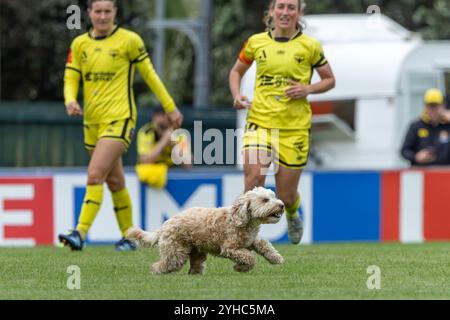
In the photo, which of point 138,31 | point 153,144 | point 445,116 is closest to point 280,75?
point 153,144

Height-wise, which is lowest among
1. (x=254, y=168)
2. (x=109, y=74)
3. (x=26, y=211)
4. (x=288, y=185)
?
(x=26, y=211)

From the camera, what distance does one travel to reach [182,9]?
118 feet

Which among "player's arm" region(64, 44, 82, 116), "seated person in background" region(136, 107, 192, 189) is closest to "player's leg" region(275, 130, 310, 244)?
"player's arm" region(64, 44, 82, 116)

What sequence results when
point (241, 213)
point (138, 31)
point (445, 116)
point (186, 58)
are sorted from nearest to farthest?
point (241, 213) → point (445, 116) → point (138, 31) → point (186, 58)

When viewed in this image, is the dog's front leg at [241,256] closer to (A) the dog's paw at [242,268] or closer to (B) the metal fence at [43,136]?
(A) the dog's paw at [242,268]

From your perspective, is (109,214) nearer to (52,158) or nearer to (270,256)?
(270,256)

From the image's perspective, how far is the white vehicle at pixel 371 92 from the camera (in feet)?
75.9

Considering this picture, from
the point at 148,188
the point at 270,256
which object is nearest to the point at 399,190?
the point at 148,188

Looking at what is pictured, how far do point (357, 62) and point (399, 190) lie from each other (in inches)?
248

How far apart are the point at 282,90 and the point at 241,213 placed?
2.30 m

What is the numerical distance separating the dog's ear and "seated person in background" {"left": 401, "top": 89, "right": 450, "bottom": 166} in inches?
358

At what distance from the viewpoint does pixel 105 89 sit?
12.9 m

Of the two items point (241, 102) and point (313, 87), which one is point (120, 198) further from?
point (313, 87)

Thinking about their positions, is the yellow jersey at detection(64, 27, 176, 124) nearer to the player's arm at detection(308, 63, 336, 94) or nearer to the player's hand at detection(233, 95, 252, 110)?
the player's hand at detection(233, 95, 252, 110)
